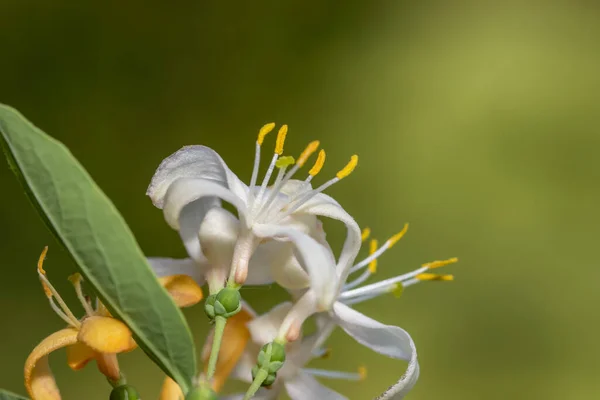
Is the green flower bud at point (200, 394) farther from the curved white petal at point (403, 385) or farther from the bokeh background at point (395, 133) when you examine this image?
the bokeh background at point (395, 133)

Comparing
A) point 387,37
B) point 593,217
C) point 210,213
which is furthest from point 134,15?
point 210,213

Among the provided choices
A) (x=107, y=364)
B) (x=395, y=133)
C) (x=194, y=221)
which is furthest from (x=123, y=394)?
(x=395, y=133)

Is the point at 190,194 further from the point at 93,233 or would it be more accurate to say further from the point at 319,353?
the point at 319,353

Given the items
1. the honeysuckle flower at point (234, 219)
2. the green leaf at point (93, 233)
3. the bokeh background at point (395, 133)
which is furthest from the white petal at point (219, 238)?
the bokeh background at point (395, 133)

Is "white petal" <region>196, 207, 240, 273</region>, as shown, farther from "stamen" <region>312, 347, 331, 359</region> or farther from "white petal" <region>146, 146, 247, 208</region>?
"stamen" <region>312, 347, 331, 359</region>

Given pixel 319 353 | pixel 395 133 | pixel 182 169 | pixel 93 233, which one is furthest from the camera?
pixel 395 133

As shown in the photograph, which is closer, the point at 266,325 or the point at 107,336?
the point at 107,336
